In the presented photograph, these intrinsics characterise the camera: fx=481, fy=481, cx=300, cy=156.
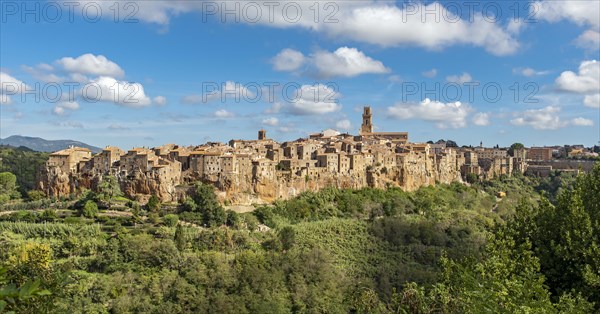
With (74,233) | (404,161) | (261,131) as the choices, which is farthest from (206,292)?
(261,131)

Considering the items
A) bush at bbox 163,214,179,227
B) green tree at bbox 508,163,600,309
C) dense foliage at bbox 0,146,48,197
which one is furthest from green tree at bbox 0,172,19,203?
green tree at bbox 508,163,600,309

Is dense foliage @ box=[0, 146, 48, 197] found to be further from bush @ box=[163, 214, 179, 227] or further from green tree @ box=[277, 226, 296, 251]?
green tree @ box=[277, 226, 296, 251]

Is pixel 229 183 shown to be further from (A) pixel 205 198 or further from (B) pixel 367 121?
(B) pixel 367 121

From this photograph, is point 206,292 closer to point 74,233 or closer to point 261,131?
point 74,233

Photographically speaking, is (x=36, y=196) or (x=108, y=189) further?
(x=36, y=196)

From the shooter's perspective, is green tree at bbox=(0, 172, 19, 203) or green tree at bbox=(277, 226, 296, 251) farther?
green tree at bbox=(0, 172, 19, 203)

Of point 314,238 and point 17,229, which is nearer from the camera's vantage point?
point 17,229

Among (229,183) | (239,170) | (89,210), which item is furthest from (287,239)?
(89,210)
